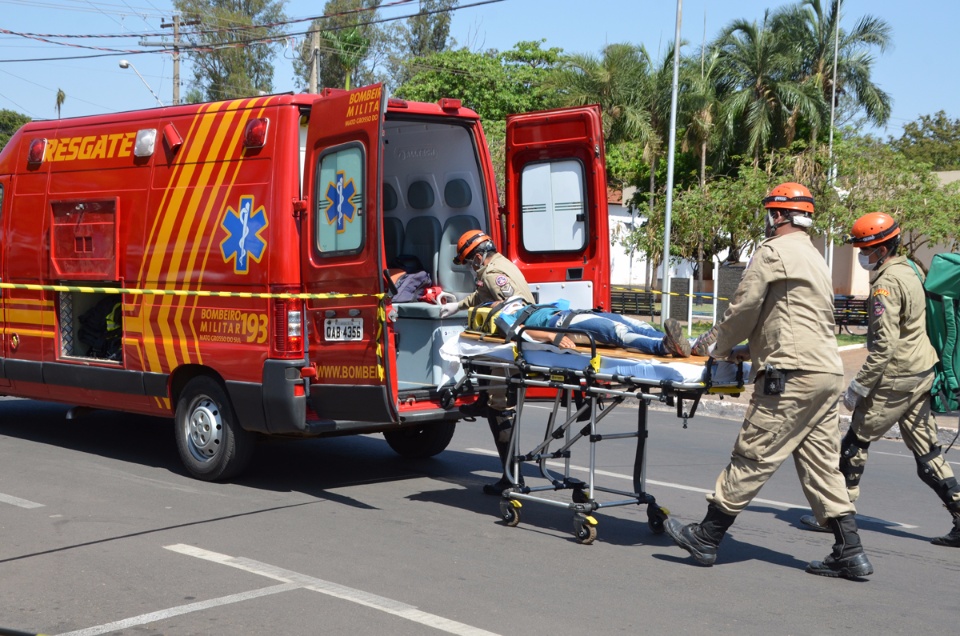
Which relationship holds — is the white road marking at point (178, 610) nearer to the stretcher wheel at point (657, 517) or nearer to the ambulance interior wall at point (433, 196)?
the stretcher wheel at point (657, 517)

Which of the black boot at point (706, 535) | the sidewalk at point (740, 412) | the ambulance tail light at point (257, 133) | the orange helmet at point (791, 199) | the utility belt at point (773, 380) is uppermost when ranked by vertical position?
the ambulance tail light at point (257, 133)

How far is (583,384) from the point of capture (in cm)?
613

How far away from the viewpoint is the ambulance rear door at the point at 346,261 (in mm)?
6867

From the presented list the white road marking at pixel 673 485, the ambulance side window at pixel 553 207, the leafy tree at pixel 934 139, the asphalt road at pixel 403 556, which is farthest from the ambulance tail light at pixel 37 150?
the leafy tree at pixel 934 139

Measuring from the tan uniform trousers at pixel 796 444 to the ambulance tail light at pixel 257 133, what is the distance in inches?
149

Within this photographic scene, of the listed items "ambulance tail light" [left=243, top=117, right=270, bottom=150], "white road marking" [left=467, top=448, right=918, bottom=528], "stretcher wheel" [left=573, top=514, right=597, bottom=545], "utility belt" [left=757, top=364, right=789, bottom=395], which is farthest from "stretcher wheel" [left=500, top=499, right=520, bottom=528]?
"ambulance tail light" [left=243, top=117, right=270, bottom=150]

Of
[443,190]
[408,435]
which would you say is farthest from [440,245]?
[408,435]

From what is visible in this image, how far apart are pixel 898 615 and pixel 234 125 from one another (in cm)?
532

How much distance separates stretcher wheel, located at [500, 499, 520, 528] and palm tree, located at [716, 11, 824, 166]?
3800cm

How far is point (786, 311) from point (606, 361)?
104cm

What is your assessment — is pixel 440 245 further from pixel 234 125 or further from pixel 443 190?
pixel 234 125

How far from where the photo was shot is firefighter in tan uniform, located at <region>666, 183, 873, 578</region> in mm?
5566

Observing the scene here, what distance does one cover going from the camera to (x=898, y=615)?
16.7 feet

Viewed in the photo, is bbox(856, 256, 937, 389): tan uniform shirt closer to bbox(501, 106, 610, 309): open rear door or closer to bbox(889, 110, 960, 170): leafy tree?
bbox(501, 106, 610, 309): open rear door
